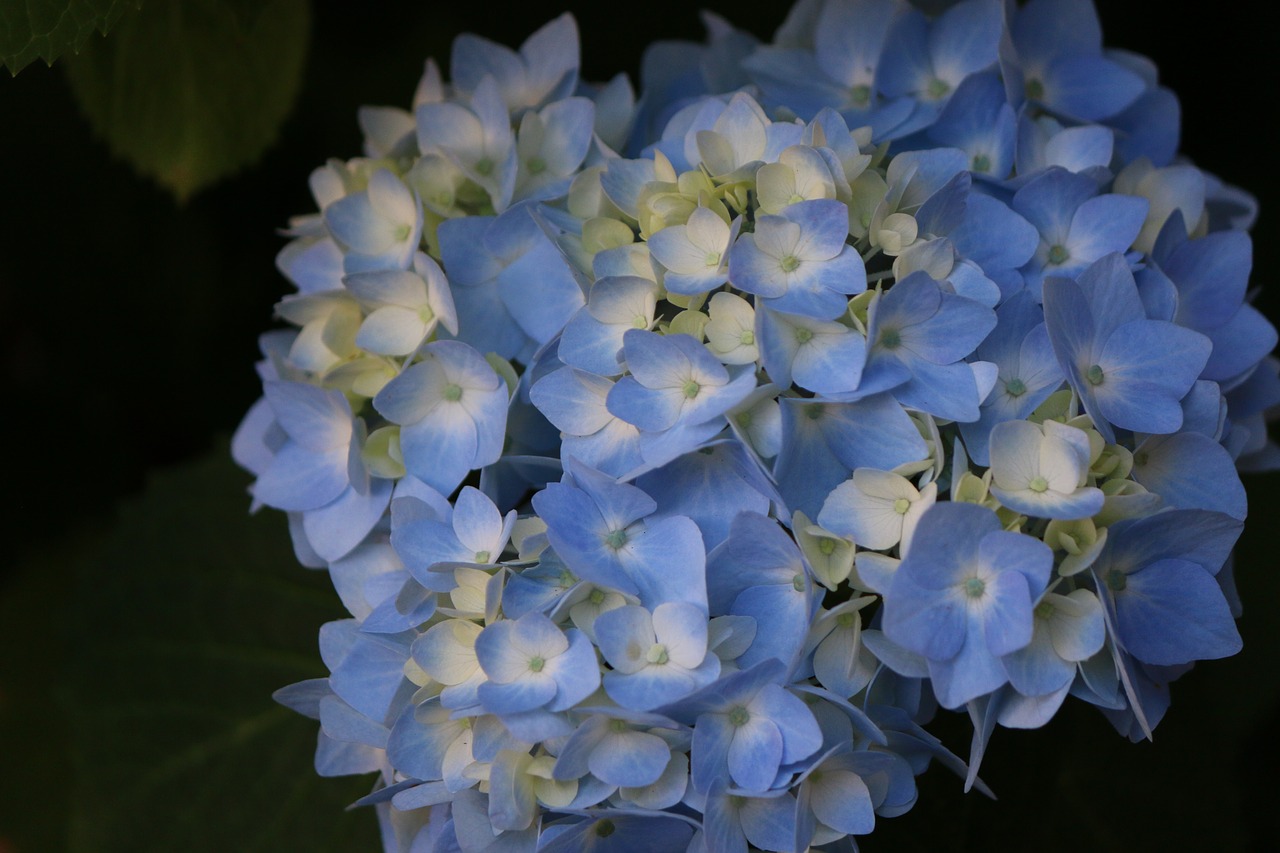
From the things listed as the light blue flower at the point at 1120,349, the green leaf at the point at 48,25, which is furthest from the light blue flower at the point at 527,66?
the light blue flower at the point at 1120,349

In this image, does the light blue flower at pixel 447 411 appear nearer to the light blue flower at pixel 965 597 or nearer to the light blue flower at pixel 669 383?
the light blue flower at pixel 669 383

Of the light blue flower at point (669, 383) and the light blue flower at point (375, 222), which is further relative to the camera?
the light blue flower at point (375, 222)

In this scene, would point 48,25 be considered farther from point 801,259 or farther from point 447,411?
point 801,259

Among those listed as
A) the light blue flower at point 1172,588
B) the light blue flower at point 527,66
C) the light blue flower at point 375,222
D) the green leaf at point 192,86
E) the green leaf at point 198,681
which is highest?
the light blue flower at point 527,66

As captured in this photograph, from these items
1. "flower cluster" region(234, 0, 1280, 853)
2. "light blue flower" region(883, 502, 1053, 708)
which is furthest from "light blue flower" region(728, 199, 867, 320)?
"light blue flower" region(883, 502, 1053, 708)

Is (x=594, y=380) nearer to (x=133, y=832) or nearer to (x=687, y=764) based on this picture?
(x=687, y=764)

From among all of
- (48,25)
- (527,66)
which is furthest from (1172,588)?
(48,25)
